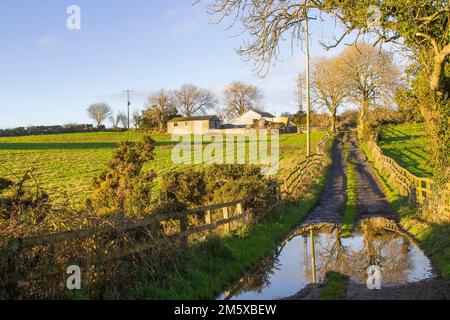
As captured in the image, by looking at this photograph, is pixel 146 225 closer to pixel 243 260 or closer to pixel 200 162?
pixel 243 260

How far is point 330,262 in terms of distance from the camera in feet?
35.4

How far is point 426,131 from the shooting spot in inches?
647

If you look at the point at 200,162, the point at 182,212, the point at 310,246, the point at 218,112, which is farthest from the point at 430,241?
the point at 218,112

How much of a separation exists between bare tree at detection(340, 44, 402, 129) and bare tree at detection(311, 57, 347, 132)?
1306mm

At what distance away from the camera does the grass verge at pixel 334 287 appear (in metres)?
7.84

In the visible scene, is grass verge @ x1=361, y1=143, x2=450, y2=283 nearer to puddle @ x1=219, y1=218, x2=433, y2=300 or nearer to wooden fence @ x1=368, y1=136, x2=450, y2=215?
puddle @ x1=219, y1=218, x2=433, y2=300

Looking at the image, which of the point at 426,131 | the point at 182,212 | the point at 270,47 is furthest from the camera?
the point at 426,131

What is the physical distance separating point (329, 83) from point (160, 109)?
181 ft

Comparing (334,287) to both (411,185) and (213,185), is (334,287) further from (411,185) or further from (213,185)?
(411,185)

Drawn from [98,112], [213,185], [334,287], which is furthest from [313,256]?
[98,112]

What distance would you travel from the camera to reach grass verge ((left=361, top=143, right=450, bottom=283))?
10206 millimetres

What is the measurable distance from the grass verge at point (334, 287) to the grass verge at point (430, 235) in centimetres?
195

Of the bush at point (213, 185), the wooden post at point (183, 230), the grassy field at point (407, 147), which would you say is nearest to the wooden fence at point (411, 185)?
the grassy field at point (407, 147)

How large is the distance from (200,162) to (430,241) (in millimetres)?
36980
